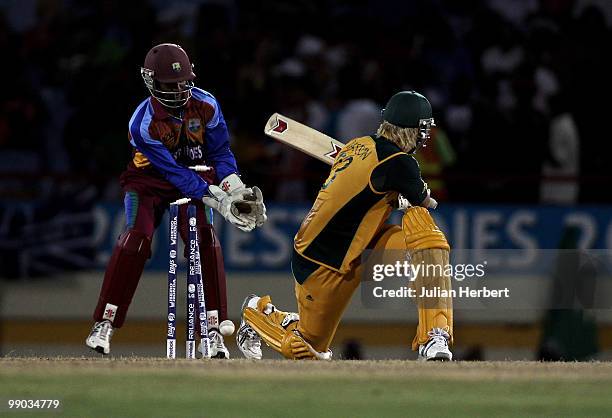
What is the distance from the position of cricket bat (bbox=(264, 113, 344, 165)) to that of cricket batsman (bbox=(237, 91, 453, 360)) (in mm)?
869

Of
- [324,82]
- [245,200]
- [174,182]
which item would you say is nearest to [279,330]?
[245,200]

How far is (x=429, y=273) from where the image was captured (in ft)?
30.1

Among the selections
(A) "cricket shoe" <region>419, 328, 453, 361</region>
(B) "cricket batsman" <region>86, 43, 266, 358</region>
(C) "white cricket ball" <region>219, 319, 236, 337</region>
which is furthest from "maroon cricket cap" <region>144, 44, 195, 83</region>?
(A) "cricket shoe" <region>419, 328, 453, 361</region>

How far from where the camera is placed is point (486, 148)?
572 inches

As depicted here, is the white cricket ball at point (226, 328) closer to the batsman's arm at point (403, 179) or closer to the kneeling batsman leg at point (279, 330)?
the kneeling batsman leg at point (279, 330)

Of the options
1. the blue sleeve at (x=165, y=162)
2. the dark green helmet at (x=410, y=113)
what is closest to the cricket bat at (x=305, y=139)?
the dark green helmet at (x=410, y=113)

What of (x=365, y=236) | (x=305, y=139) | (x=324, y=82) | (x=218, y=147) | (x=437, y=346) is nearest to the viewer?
(x=437, y=346)

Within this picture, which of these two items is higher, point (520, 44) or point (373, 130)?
point (520, 44)

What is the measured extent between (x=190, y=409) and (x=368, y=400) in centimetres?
88

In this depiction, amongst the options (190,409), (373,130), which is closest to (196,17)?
(373,130)

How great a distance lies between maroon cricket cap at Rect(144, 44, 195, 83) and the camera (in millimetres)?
9508

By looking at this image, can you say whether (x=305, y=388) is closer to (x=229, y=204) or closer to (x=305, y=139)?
(x=229, y=204)

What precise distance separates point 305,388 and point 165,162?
2.02m

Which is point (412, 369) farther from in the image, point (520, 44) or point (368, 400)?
point (520, 44)
